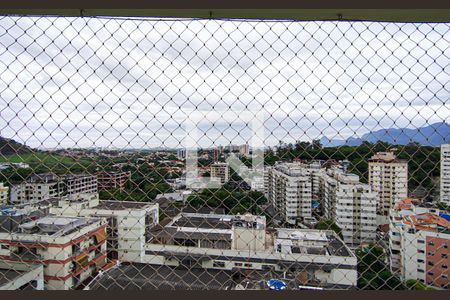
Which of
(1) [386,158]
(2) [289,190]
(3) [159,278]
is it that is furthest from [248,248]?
(1) [386,158]

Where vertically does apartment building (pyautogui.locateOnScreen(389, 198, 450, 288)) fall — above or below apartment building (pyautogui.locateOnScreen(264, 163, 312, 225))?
below

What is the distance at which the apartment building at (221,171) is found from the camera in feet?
3.72

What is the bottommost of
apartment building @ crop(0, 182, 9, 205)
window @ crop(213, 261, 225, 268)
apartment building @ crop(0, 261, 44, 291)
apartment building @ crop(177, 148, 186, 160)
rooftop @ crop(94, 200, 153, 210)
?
window @ crop(213, 261, 225, 268)

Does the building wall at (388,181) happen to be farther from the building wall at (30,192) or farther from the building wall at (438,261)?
the building wall at (30,192)

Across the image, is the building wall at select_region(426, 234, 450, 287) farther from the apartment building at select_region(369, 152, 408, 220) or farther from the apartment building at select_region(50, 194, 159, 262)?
the apartment building at select_region(50, 194, 159, 262)

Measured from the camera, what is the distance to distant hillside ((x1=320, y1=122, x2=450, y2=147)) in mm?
1066

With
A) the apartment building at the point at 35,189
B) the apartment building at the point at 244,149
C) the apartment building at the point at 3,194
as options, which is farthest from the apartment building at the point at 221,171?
the apartment building at the point at 3,194

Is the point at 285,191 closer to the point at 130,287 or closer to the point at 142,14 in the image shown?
the point at 130,287

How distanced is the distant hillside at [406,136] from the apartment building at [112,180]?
33.8 inches

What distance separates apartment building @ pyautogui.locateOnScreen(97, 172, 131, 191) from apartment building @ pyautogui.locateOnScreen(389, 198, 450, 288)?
118cm

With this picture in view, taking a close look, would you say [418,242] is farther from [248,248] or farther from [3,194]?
[3,194]

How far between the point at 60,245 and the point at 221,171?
74cm

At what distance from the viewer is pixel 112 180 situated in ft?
3.92

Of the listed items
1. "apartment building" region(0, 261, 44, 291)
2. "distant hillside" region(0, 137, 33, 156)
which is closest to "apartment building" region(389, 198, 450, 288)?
"apartment building" region(0, 261, 44, 291)
